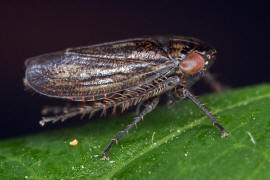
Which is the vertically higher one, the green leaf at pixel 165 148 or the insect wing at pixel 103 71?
the insect wing at pixel 103 71

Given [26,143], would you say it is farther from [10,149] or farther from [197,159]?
[197,159]

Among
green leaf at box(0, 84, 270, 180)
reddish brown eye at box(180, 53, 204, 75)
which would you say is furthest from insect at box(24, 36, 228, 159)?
green leaf at box(0, 84, 270, 180)

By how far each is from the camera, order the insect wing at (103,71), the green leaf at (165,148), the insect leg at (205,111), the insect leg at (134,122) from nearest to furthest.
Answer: the green leaf at (165,148) → the insect leg at (205,111) → the insect leg at (134,122) → the insect wing at (103,71)

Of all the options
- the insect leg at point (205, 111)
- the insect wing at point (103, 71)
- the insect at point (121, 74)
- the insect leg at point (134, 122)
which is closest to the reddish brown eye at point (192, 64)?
the insect at point (121, 74)

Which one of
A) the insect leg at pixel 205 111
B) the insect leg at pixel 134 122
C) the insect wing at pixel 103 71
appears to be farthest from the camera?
the insect wing at pixel 103 71

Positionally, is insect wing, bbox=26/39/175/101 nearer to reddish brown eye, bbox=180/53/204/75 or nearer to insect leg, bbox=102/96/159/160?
reddish brown eye, bbox=180/53/204/75

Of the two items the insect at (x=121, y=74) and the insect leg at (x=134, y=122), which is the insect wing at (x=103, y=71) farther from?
the insect leg at (x=134, y=122)

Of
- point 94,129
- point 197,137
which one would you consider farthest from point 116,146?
point 197,137
